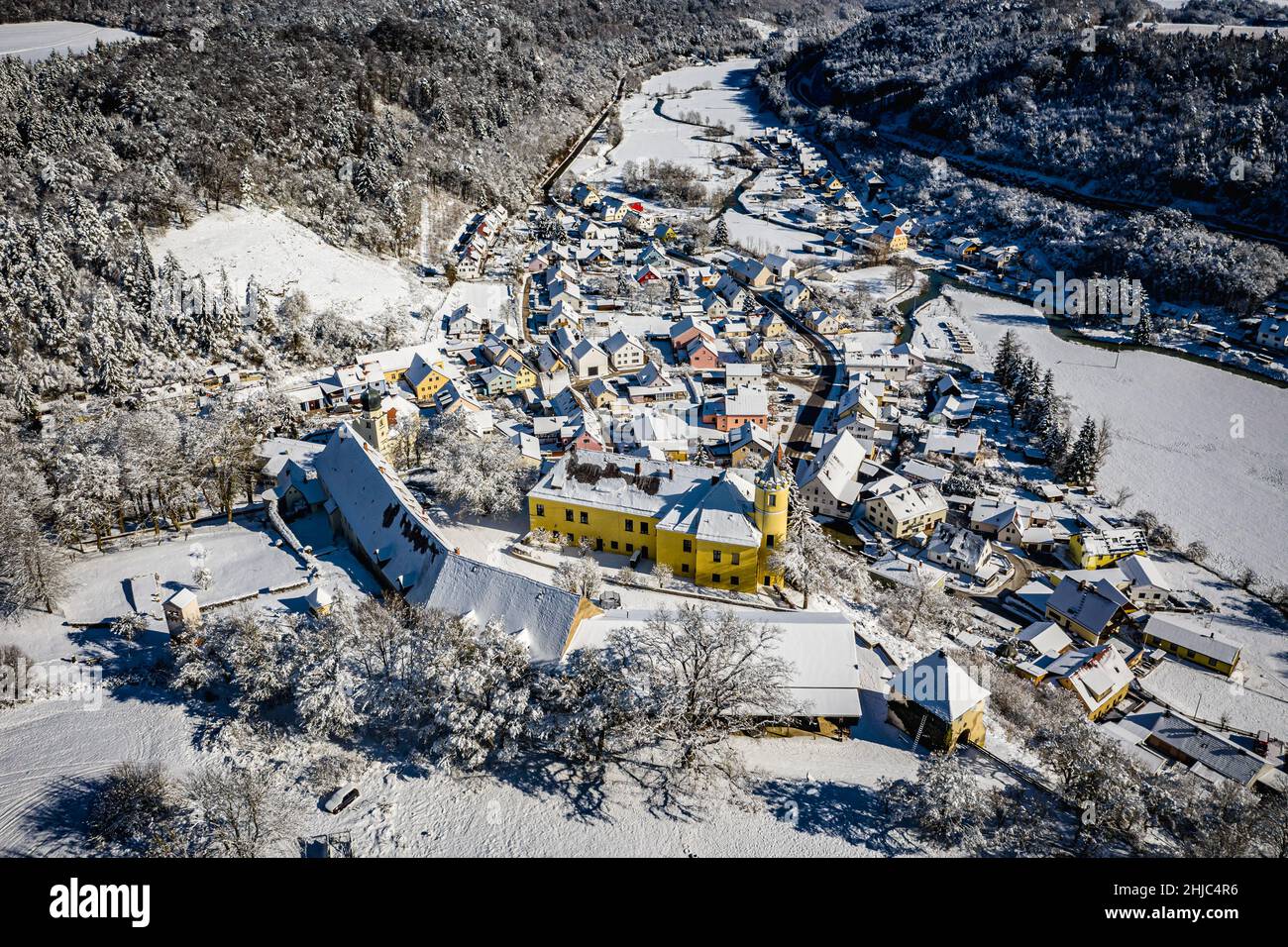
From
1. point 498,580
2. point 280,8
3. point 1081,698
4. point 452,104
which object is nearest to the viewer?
point 498,580

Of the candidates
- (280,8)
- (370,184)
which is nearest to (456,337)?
(370,184)

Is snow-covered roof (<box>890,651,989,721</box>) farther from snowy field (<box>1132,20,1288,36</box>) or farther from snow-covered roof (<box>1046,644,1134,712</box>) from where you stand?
snowy field (<box>1132,20,1288,36</box>)

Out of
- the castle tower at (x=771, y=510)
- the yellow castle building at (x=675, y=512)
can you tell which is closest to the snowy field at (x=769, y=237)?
the yellow castle building at (x=675, y=512)

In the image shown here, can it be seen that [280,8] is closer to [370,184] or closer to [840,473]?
[370,184]

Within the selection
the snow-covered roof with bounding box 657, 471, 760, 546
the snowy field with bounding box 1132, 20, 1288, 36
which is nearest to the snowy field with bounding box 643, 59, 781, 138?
the snowy field with bounding box 1132, 20, 1288, 36

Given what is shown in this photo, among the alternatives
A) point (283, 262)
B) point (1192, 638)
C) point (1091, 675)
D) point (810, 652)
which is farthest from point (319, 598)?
point (283, 262)
